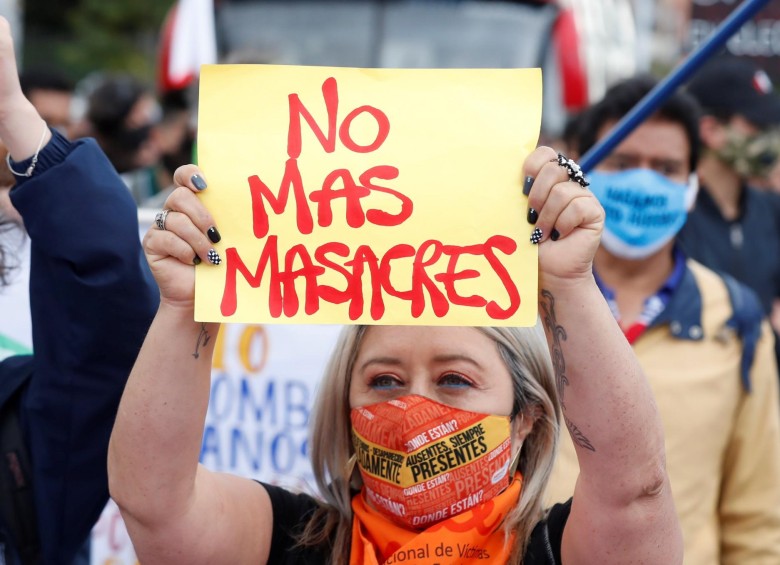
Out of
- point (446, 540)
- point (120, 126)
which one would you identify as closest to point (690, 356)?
point (446, 540)

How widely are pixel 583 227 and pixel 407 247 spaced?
11.0 inches

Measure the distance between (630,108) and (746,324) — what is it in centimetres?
82

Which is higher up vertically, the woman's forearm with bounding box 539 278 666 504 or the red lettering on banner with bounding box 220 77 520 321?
the red lettering on banner with bounding box 220 77 520 321

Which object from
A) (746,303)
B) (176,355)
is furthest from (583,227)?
(746,303)

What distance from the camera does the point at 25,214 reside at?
2.08 meters

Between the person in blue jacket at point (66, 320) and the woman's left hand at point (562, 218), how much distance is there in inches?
30.0

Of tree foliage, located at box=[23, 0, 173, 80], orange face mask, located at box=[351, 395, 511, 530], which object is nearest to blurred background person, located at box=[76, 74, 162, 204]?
orange face mask, located at box=[351, 395, 511, 530]

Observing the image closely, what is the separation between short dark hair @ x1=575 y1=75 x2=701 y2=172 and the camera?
142 inches

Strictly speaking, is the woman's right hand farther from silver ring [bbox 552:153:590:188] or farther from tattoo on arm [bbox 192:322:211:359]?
silver ring [bbox 552:153:590:188]

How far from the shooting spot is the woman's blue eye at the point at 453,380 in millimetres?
2215

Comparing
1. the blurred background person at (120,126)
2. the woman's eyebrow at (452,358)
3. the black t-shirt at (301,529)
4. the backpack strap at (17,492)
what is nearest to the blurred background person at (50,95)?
the blurred background person at (120,126)

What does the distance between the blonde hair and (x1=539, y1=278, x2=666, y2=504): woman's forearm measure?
0.33 meters

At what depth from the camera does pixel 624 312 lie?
3.39 metres

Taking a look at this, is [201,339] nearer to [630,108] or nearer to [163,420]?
[163,420]
